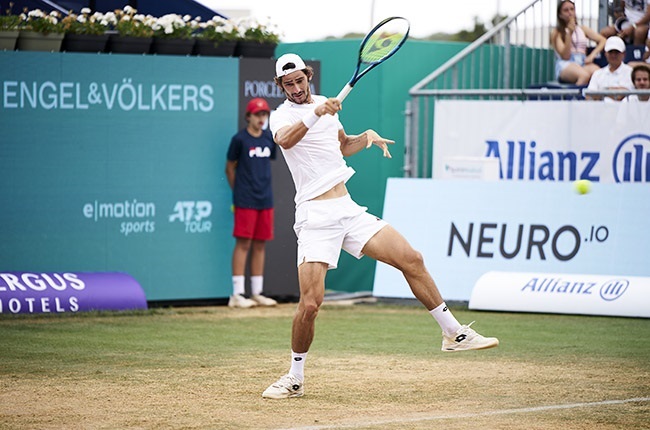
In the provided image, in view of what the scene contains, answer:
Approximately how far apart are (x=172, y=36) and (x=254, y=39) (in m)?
1.07

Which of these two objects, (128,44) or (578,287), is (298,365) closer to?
(578,287)

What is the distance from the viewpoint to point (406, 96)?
1689 centimetres

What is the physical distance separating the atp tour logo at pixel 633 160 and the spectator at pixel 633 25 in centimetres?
312

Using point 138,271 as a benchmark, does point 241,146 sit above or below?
above

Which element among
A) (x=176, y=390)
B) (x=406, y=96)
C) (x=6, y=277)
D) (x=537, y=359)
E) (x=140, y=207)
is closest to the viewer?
(x=176, y=390)

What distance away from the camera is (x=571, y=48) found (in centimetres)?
1697

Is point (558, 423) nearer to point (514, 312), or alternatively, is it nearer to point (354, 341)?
point (354, 341)

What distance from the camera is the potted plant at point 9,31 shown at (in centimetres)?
1335

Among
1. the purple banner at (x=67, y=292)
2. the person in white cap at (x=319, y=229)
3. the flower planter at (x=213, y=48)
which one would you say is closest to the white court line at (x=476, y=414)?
the person in white cap at (x=319, y=229)

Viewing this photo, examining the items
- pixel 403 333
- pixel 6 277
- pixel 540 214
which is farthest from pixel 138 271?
pixel 540 214

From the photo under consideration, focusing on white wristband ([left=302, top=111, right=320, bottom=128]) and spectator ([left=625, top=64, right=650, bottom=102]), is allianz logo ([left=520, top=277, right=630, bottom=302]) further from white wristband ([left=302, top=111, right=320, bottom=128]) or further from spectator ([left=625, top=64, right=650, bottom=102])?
white wristband ([left=302, top=111, right=320, bottom=128])

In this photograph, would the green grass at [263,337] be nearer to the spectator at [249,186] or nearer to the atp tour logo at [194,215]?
the spectator at [249,186]

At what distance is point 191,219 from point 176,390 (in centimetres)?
595

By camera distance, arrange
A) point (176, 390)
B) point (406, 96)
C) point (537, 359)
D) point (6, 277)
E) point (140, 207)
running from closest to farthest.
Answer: point (176, 390) < point (537, 359) < point (6, 277) < point (140, 207) < point (406, 96)
